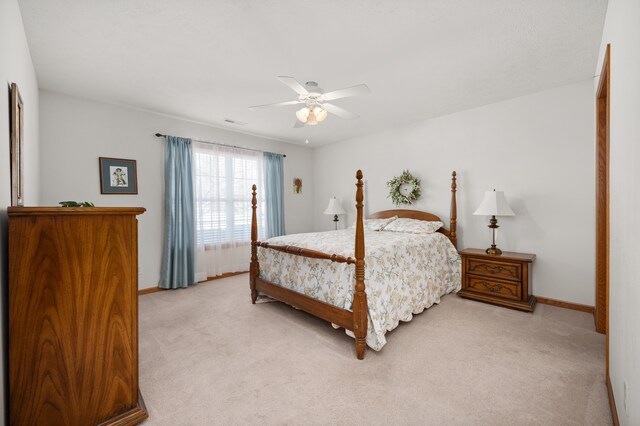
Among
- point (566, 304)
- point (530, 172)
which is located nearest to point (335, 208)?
point (530, 172)

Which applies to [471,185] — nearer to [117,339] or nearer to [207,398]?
[207,398]

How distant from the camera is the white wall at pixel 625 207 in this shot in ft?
3.75

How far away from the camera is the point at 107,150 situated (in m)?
3.66

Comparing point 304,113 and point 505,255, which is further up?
point 304,113

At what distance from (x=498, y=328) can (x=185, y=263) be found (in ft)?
12.9

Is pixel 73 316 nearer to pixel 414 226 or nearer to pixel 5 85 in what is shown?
pixel 5 85

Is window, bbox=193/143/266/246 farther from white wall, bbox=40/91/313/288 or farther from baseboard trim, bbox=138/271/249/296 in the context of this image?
baseboard trim, bbox=138/271/249/296

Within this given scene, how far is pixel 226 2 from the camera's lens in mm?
1857

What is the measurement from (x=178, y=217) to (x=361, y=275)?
9.97 feet

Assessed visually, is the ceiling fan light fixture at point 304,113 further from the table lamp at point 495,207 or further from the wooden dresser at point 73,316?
the table lamp at point 495,207

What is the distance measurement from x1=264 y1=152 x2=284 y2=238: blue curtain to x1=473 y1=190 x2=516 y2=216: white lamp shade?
337 centimetres

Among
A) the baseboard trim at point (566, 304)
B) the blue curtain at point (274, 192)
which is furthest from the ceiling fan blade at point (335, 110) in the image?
the baseboard trim at point (566, 304)

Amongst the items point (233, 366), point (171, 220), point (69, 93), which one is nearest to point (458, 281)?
point (233, 366)

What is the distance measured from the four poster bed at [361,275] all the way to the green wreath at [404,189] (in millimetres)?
591
